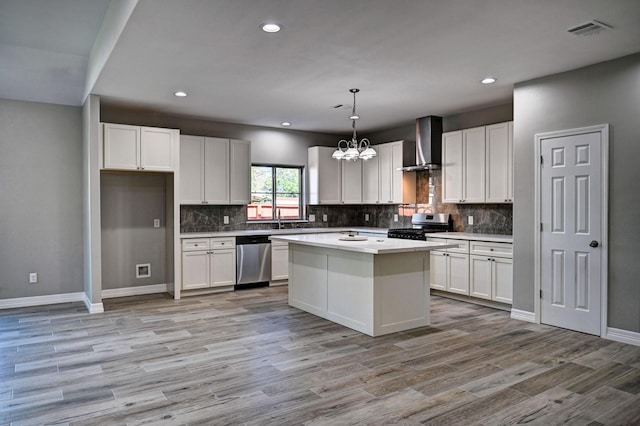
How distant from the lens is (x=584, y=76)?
4297 mm

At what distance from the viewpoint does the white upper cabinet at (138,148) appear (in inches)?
220

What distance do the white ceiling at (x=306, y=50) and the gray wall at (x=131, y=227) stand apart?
114cm

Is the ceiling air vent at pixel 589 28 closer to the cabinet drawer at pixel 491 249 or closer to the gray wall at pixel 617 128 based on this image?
the gray wall at pixel 617 128

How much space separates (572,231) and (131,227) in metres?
5.52

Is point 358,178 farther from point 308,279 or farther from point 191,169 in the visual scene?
point 308,279

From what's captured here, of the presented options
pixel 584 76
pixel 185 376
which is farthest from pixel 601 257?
pixel 185 376

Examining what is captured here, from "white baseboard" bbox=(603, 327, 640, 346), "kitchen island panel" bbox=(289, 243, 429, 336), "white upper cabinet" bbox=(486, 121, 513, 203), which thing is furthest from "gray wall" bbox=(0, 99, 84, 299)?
"white baseboard" bbox=(603, 327, 640, 346)

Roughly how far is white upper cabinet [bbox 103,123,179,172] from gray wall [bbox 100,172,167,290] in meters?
0.58

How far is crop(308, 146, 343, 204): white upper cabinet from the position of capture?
7723 millimetres

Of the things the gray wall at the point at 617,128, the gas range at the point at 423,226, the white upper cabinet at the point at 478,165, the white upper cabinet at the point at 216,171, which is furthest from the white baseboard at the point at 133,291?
the gray wall at the point at 617,128

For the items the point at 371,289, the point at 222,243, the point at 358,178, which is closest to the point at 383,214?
the point at 358,178

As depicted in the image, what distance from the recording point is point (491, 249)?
5.41 metres

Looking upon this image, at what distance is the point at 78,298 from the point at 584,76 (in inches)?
255

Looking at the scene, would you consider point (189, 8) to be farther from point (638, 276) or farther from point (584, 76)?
point (638, 276)
